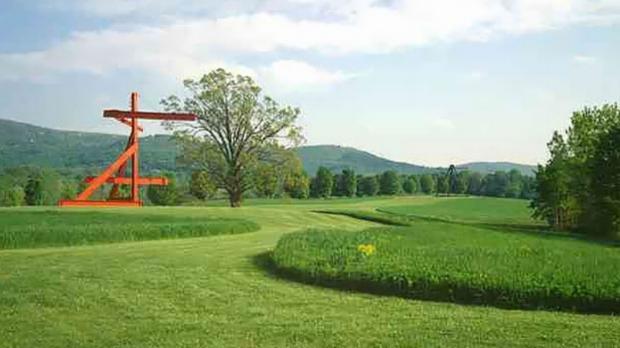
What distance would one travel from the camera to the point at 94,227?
85.0ft

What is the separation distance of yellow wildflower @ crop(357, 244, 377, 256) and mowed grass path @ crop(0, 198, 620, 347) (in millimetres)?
2499

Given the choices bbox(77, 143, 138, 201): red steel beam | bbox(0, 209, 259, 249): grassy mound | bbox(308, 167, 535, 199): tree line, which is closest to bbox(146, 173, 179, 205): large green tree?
bbox(308, 167, 535, 199): tree line

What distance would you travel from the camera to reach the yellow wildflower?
17.3m

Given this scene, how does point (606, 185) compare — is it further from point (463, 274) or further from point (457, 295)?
point (457, 295)

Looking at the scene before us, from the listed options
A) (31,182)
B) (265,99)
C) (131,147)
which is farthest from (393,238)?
(31,182)

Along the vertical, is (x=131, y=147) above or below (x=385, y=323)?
above

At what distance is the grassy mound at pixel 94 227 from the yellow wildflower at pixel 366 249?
36.1 feet

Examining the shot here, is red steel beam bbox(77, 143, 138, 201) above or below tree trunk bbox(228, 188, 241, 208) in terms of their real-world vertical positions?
above

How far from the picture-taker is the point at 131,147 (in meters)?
41.2

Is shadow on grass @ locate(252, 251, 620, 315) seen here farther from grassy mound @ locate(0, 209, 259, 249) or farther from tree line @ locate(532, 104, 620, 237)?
tree line @ locate(532, 104, 620, 237)

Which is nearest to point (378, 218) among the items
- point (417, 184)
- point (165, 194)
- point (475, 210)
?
point (475, 210)

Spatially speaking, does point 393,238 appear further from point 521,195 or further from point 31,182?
point 521,195

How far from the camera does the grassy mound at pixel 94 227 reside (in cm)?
2395

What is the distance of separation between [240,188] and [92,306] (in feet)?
142
